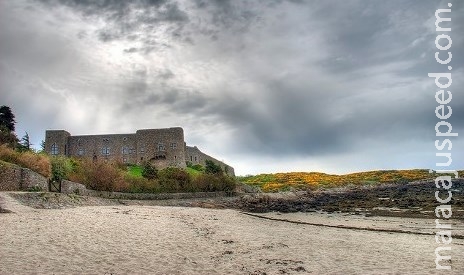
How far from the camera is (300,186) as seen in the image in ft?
228

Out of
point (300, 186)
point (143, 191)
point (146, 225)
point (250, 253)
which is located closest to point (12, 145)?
point (143, 191)

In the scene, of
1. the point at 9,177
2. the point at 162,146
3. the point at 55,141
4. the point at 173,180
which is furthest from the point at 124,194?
the point at 55,141

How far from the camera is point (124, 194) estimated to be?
1451 inches

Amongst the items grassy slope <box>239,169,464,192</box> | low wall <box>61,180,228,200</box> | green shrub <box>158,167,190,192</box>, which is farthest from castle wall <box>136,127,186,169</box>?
low wall <box>61,180,228,200</box>

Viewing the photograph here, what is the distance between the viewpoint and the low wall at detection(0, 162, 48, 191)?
2642cm

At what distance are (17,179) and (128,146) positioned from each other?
50.1 meters

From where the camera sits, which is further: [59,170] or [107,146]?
[107,146]

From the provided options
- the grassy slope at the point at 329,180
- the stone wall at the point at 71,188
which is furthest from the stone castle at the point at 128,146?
the stone wall at the point at 71,188

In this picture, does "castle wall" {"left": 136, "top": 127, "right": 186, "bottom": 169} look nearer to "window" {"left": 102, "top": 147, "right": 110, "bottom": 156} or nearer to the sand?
"window" {"left": 102, "top": 147, "right": 110, "bottom": 156}

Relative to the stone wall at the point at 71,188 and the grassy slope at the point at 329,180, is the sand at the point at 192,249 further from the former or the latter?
the grassy slope at the point at 329,180

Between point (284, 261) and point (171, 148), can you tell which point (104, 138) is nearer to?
point (171, 148)

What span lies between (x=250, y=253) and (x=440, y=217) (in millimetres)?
17061

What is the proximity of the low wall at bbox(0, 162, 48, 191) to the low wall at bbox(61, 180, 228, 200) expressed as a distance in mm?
2163

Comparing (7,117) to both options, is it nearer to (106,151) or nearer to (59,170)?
(59,170)
